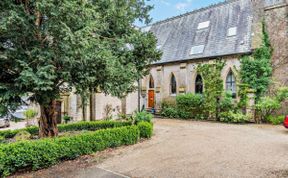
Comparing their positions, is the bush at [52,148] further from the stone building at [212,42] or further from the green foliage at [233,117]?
the stone building at [212,42]

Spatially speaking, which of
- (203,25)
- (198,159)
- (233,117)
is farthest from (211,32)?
(198,159)

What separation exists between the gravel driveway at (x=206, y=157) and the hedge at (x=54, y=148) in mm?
669

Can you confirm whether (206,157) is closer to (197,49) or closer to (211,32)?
(197,49)

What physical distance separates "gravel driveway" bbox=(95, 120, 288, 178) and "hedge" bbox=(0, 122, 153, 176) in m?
0.67

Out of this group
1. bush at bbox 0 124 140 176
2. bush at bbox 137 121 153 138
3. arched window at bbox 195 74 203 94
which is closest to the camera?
bush at bbox 0 124 140 176

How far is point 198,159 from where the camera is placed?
26.9 feet

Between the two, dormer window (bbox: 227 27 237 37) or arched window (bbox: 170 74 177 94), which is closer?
dormer window (bbox: 227 27 237 37)

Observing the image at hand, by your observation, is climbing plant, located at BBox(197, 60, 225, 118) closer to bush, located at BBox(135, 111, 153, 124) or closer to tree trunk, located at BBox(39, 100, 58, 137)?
bush, located at BBox(135, 111, 153, 124)

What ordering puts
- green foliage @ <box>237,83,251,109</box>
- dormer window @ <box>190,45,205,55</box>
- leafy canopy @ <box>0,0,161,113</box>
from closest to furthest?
leafy canopy @ <box>0,0,161,113</box>, green foliage @ <box>237,83,251,109</box>, dormer window @ <box>190,45,205,55</box>

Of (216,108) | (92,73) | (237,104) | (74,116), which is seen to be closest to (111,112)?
(74,116)

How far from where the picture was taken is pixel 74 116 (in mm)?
19500

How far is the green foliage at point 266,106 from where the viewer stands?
15.9 meters

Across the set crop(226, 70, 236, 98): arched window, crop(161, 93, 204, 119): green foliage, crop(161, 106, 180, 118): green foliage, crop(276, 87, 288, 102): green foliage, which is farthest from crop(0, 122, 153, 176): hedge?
crop(226, 70, 236, 98): arched window

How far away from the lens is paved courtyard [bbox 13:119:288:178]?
6.96 m
